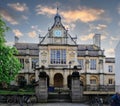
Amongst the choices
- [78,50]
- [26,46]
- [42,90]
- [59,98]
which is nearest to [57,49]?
[78,50]

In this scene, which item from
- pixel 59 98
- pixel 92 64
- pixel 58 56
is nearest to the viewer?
pixel 59 98

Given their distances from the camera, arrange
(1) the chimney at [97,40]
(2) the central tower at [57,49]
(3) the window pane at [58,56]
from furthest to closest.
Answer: (1) the chimney at [97,40] → (3) the window pane at [58,56] → (2) the central tower at [57,49]

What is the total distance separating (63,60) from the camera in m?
58.5

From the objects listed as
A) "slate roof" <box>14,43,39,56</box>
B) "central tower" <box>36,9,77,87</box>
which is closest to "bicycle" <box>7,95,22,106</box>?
"central tower" <box>36,9,77,87</box>

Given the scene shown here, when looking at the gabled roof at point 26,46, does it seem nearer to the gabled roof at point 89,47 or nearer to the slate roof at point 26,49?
the slate roof at point 26,49

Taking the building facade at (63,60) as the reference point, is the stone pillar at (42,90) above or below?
below

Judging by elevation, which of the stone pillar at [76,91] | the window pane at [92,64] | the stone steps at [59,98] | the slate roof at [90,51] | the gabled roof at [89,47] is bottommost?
the stone steps at [59,98]

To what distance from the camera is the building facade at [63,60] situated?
57.4 m

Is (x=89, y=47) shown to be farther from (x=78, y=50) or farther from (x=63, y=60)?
(x=63, y=60)

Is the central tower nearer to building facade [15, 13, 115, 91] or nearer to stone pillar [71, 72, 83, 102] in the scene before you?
building facade [15, 13, 115, 91]

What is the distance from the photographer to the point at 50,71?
5709 centimetres

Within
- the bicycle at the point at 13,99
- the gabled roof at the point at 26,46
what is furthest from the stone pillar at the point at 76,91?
the gabled roof at the point at 26,46

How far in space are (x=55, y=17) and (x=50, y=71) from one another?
12.4m

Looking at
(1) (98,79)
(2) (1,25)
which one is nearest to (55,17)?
(1) (98,79)
